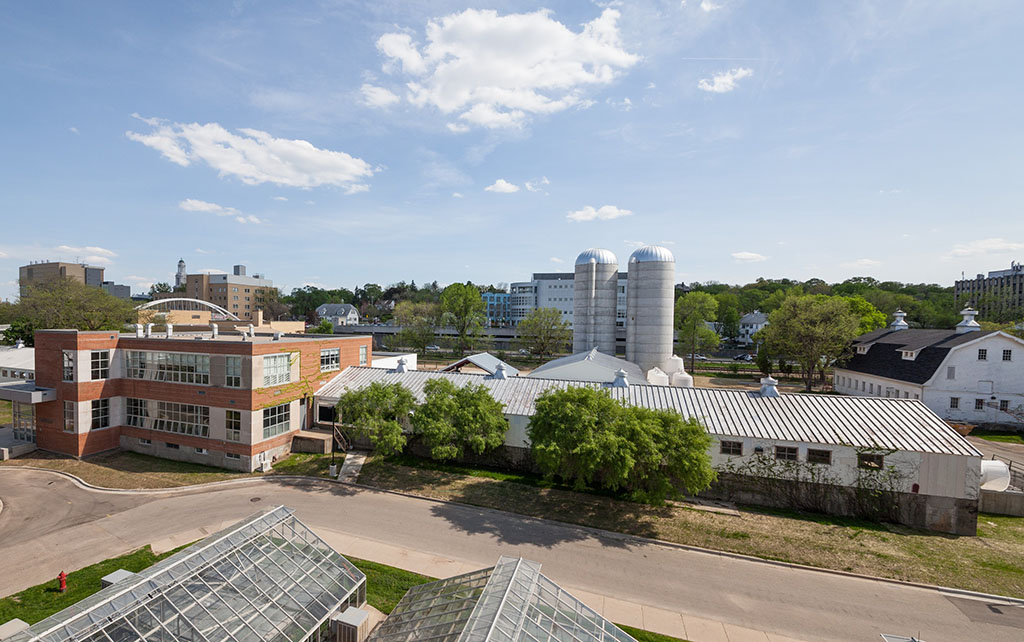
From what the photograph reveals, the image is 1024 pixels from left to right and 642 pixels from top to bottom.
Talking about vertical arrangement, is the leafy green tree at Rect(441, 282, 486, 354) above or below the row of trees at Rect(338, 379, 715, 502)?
above

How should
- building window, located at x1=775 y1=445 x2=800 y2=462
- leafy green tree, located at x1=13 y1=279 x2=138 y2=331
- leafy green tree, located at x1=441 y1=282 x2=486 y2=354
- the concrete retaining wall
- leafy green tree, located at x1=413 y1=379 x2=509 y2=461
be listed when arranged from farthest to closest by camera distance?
leafy green tree, located at x1=441 y1=282 x2=486 y2=354 < leafy green tree, located at x1=13 y1=279 x2=138 y2=331 < leafy green tree, located at x1=413 y1=379 x2=509 y2=461 < the concrete retaining wall < building window, located at x1=775 y1=445 x2=800 y2=462

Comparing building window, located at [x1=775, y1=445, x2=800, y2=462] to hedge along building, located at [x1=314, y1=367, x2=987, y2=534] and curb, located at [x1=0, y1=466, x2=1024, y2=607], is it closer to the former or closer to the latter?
hedge along building, located at [x1=314, y1=367, x2=987, y2=534]

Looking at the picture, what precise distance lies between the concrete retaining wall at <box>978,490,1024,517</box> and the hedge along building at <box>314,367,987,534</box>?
13.3ft

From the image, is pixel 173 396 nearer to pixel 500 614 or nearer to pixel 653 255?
pixel 500 614

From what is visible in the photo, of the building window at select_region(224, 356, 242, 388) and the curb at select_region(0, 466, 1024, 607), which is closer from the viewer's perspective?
the curb at select_region(0, 466, 1024, 607)

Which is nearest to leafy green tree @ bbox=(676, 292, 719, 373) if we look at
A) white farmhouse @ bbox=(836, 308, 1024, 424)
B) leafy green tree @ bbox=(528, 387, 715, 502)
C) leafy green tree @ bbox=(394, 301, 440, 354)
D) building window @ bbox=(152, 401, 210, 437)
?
white farmhouse @ bbox=(836, 308, 1024, 424)

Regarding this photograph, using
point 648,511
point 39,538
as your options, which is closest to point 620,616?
point 648,511

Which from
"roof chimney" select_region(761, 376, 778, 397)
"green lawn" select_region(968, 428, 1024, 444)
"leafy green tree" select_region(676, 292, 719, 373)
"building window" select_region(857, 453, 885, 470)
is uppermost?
"leafy green tree" select_region(676, 292, 719, 373)

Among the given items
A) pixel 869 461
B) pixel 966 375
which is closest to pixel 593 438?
pixel 869 461

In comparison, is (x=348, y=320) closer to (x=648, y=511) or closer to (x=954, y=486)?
(x=648, y=511)

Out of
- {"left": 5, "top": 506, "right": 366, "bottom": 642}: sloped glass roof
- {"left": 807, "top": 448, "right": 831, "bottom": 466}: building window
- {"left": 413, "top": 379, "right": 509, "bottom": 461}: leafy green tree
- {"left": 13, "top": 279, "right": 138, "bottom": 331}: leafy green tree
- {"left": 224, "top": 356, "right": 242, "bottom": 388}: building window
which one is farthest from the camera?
{"left": 13, "top": 279, "right": 138, "bottom": 331}: leafy green tree

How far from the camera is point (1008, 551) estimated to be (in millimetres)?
18547

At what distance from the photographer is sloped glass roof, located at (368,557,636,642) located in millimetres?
9982

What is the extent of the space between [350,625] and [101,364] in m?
29.2
